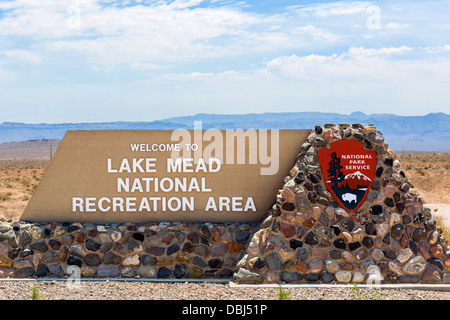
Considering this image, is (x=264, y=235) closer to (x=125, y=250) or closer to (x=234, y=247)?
(x=234, y=247)

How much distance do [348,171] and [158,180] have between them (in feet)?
12.3

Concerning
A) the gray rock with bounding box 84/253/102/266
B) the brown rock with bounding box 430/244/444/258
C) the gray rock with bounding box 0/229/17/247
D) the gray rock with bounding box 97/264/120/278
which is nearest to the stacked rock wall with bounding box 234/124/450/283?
the brown rock with bounding box 430/244/444/258

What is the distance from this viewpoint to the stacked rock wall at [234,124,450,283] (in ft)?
34.7

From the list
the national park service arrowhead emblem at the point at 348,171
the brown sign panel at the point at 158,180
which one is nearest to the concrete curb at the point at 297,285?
the brown sign panel at the point at 158,180

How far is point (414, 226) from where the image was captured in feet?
35.9

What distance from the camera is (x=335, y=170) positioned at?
11.1m

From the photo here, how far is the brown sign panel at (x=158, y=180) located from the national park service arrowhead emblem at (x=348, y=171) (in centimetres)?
75

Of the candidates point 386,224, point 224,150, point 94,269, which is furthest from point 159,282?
point 386,224

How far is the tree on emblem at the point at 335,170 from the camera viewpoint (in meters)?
11.0

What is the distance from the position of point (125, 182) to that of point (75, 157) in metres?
1.14

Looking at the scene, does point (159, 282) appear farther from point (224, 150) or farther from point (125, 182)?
point (224, 150)

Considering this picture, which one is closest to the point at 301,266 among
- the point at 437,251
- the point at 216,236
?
the point at 216,236

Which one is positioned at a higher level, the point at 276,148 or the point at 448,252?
the point at 276,148

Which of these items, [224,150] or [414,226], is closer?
[414,226]
